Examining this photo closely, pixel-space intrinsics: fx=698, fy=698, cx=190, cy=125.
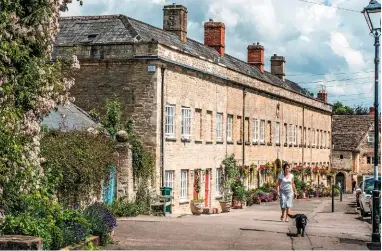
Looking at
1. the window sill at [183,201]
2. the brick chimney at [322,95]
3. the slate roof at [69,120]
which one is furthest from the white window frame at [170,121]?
the brick chimney at [322,95]

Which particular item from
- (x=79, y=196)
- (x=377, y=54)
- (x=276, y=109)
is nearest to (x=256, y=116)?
(x=276, y=109)

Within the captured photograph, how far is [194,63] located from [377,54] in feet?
49.6

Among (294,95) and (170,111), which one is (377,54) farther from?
(294,95)

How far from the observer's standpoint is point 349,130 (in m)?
79.5

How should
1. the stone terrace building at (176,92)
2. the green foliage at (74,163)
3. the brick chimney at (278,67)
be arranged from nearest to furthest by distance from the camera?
the green foliage at (74,163) < the stone terrace building at (176,92) < the brick chimney at (278,67)

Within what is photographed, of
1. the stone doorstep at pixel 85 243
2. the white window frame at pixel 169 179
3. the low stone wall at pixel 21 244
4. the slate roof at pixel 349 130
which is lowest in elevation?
the stone doorstep at pixel 85 243

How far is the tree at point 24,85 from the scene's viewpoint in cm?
1441

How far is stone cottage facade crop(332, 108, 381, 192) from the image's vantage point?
7744cm

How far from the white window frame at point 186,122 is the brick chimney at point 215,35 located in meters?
11.2

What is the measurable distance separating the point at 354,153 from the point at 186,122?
165ft

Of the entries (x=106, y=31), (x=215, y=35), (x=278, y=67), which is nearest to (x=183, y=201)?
(x=106, y=31)

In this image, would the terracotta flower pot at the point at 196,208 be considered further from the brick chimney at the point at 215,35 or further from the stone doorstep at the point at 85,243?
the stone doorstep at the point at 85,243

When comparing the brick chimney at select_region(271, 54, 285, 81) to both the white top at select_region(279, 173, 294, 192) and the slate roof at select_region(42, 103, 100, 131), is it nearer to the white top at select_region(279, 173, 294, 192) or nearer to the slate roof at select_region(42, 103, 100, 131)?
the slate roof at select_region(42, 103, 100, 131)

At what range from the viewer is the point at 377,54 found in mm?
A: 16703
